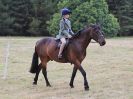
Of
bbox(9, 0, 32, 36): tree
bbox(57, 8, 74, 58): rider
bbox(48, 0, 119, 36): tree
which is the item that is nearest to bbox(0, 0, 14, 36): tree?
bbox(9, 0, 32, 36): tree

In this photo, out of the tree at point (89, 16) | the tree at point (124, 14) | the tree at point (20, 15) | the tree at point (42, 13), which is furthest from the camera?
the tree at point (124, 14)

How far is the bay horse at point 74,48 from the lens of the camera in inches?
468

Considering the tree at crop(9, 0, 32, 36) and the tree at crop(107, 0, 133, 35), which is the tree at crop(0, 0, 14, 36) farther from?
the tree at crop(107, 0, 133, 35)

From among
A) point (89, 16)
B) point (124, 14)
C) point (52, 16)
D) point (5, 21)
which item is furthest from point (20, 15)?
point (124, 14)

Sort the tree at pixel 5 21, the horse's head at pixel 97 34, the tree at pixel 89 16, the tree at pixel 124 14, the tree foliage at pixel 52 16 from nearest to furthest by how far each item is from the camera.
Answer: the horse's head at pixel 97 34 < the tree at pixel 89 16 < the tree foliage at pixel 52 16 < the tree at pixel 5 21 < the tree at pixel 124 14

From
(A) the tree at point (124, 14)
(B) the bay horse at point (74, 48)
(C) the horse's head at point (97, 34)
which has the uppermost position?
(C) the horse's head at point (97, 34)

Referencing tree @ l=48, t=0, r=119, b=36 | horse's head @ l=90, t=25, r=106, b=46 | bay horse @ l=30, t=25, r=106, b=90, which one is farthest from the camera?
tree @ l=48, t=0, r=119, b=36

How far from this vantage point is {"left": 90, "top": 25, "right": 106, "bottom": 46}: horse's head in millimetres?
11664

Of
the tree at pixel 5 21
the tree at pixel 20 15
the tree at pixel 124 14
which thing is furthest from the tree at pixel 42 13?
the tree at pixel 124 14

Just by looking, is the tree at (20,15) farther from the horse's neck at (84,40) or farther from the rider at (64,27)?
the horse's neck at (84,40)

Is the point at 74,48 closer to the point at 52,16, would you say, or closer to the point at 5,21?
the point at 5,21

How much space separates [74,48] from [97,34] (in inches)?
36.8

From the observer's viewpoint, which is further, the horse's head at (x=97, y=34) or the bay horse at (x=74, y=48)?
the bay horse at (x=74, y=48)

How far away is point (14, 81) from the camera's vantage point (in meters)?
14.3
